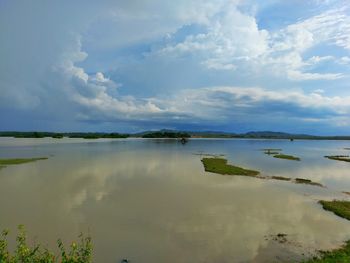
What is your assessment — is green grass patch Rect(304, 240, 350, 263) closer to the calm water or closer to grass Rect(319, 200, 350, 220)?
the calm water

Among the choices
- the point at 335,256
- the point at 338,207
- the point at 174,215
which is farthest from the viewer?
the point at 338,207

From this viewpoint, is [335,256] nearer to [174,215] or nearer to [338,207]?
[174,215]

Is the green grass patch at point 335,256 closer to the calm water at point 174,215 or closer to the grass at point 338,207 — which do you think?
the calm water at point 174,215

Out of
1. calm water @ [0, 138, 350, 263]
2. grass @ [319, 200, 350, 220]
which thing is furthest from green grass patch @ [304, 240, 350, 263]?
grass @ [319, 200, 350, 220]

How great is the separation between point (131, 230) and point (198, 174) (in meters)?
23.6

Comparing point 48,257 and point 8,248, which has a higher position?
point 48,257

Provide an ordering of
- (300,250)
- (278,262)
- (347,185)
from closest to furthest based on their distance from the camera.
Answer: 1. (278,262)
2. (300,250)
3. (347,185)

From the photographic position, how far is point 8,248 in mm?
14914

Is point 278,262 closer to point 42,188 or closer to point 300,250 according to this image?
point 300,250

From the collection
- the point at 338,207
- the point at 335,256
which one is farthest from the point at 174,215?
the point at 338,207

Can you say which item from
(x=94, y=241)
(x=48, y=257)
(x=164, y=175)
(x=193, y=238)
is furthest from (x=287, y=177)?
(x=48, y=257)

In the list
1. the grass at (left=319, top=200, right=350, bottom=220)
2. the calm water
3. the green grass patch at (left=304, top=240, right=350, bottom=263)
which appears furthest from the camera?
the grass at (left=319, top=200, right=350, bottom=220)

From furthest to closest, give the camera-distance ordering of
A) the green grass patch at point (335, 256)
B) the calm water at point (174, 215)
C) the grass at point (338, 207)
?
1. the grass at point (338, 207)
2. the calm water at point (174, 215)
3. the green grass patch at point (335, 256)

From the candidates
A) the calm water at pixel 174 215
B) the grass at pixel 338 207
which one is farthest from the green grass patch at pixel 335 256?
the grass at pixel 338 207
